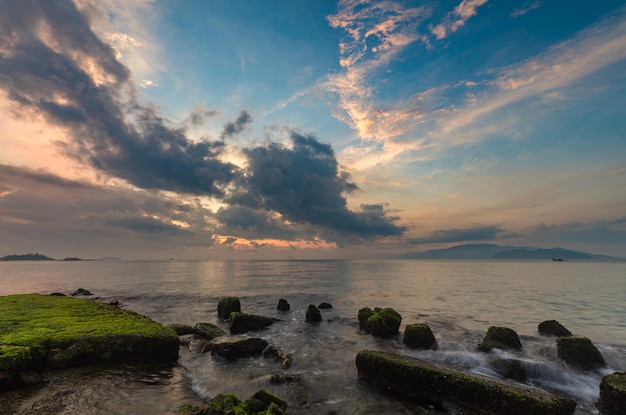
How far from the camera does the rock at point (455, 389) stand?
7.85 m

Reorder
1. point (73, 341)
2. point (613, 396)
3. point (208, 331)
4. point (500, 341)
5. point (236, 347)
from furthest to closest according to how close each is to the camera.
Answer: point (208, 331) < point (500, 341) < point (236, 347) < point (73, 341) < point (613, 396)

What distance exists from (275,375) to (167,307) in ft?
74.7

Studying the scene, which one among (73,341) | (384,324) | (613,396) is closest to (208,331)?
(73,341)

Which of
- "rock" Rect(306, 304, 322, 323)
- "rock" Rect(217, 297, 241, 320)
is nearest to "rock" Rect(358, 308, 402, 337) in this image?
"rock" Rect(306, 304, 322, 323)

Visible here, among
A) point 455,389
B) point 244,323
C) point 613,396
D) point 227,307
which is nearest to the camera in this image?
point 613,396

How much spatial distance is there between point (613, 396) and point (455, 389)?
4.28 meters

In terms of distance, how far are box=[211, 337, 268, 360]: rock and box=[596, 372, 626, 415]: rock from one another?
1250 cm

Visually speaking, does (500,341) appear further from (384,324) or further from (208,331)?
(208,331)

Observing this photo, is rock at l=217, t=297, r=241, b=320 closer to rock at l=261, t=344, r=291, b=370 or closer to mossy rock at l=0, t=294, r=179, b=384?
mossy rock at l=0, t=294, r=179, b=384

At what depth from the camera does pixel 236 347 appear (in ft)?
44.3

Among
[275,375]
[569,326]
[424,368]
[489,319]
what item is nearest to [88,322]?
[275,375]

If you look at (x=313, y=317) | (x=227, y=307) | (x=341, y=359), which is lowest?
(x=341, y=359)

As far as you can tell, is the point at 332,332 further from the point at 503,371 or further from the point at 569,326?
the point at 569,326

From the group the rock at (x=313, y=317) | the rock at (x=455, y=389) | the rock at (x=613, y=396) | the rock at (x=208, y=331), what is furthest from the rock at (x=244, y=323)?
the rock at (x=613, y=396)
